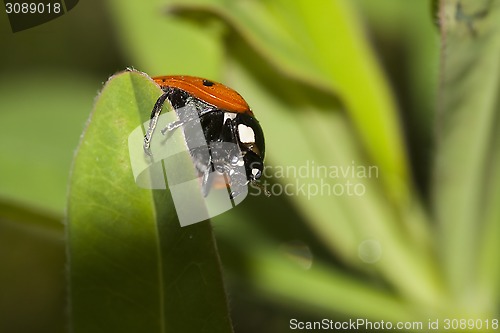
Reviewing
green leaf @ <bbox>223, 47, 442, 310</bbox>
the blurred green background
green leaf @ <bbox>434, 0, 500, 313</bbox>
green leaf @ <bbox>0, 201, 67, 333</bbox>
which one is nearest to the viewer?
green leaf @ <bbox>434, 0, 500, 313</bbox>

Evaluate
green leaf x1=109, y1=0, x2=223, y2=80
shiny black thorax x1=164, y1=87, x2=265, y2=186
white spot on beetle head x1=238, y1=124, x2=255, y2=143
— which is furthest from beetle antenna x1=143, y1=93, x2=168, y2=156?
green leaf x1=109, y1=0, x2=223, y2=80

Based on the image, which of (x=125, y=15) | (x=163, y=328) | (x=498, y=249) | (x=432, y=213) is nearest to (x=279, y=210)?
(x=432, y=213)

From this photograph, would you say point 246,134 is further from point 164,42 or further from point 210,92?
point 164,42

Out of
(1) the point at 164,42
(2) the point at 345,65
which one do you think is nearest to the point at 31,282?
(1) the point at 164,42

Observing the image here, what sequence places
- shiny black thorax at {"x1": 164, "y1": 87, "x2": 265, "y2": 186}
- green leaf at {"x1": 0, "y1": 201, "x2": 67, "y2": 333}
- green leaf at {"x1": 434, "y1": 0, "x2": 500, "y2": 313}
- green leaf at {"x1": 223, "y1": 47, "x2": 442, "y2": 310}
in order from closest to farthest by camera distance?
shiny black thorax at {"x1": 164, "y1": 87, "x2": 265, "y2": 186} → green leaf at {"x1": 434, "y1": 0, "x2": 500, "y2": 313} → green leaf at {"x1": 223, "y1": 47, "x2": 442, "y2": 310} → green leaf at {"x1": 0, "y1": 201, "x2": 67, "y2": 333}

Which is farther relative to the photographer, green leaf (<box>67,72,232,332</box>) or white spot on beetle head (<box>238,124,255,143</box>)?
white spot on beetle head (<box>238,124,255,143</box>)

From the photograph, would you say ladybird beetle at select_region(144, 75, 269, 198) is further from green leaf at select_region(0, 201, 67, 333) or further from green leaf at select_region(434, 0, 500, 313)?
green leaf at select_region(0, 201, 67, 333)
